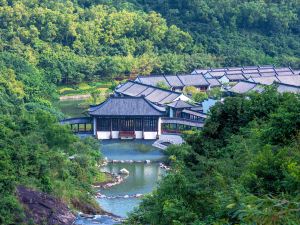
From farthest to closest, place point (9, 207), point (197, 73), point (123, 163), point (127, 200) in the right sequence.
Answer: point (197, 73), point (123, 163), point (127, 200), point (9, 207)

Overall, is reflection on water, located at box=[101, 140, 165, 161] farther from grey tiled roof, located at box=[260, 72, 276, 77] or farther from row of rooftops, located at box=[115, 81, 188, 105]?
grey tiled roof, located at box=[260, 72, 276, 77]

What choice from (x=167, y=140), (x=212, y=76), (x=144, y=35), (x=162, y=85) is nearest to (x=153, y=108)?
(x=167, y=140)

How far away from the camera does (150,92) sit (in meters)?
43.2

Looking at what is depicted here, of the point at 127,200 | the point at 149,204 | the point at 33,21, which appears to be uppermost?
the point at 33,21

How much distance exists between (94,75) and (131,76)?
3.45 metres

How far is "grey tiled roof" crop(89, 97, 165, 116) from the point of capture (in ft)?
116

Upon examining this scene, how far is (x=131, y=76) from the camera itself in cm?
5475

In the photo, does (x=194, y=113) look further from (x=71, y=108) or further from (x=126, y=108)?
(x=71, y=108)

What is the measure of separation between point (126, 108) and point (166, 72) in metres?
20.1

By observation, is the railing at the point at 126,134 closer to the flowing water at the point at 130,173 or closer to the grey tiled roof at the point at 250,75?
the flowing water at the point at 130,173

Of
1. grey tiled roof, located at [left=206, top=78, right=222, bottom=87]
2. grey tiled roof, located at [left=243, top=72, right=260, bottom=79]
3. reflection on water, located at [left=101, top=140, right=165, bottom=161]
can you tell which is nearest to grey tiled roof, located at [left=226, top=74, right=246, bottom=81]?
grey tiled roof, located at [left=243, top=72, right=260, bottom=79]

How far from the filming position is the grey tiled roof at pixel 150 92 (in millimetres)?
41062

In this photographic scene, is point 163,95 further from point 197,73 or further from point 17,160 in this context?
point 17,160

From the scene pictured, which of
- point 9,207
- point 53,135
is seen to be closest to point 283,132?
point 9,207
